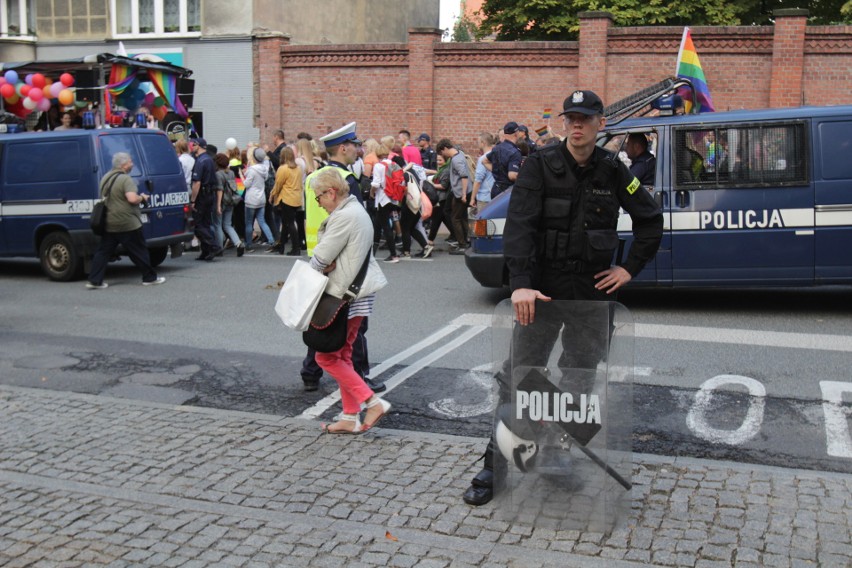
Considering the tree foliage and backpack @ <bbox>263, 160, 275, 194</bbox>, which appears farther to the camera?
the tree foliage

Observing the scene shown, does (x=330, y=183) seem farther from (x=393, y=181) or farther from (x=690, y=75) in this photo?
(x=393, y=181)

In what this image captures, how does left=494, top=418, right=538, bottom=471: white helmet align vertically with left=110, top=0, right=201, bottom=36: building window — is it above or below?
below

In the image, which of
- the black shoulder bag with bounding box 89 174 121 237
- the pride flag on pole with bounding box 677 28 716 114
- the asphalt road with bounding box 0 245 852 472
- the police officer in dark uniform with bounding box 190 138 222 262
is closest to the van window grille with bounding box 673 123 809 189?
the asphalt road with bounding box 0 245 852 472

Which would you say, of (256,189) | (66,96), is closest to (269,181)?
(256,189)

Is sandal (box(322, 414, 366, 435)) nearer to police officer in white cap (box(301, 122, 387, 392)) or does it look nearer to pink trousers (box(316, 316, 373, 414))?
pink trousers (box(316, 316, 373, 414))

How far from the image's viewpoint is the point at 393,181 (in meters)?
14.1

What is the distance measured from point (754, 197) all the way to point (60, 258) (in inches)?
351

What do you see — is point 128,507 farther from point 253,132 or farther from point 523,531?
point 253,132

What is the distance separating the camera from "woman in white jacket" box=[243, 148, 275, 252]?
15977 mm

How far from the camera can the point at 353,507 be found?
4.96 metres

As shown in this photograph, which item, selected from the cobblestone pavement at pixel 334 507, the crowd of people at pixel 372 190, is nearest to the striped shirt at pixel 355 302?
the cobblestone pavement at pixel 334 507

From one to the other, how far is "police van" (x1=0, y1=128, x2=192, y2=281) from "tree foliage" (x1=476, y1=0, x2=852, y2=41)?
1735 centimetres

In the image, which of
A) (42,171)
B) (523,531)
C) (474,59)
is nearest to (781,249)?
(523,531)

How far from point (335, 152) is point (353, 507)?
371cm
